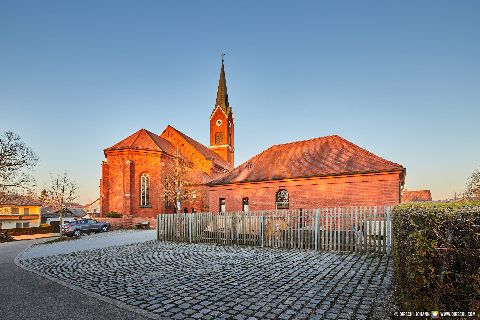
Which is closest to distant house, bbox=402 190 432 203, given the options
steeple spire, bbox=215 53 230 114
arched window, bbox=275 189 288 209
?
steeple spire, bbox=215 53 230 114

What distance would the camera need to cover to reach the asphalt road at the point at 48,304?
15.3 feet

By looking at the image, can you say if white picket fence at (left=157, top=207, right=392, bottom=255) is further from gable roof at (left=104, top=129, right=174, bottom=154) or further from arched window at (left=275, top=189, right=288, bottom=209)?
gable roof at (left=104, top=129, right=174, bottom=154)

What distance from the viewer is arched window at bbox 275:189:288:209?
2311 centimetres

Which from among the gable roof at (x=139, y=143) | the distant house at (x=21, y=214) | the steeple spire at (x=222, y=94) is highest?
the steeple spire at (x=222, y=94)

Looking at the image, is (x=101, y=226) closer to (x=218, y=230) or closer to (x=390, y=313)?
(x=218, y=230)

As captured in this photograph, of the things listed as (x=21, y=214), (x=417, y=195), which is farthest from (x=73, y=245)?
(x=417, y=195)

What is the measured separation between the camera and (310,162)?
22641 millimetres

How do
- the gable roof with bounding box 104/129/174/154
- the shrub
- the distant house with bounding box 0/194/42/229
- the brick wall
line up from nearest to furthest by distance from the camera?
1. the brick wall
2. the shrub
3. the gable roof with bounding box 104/129/174/154
4. the distant house with bounding box 0/194/42/229

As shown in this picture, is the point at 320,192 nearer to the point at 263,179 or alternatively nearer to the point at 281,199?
the point at 281,199

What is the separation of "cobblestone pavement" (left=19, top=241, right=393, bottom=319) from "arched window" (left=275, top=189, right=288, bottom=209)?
41.9 feet

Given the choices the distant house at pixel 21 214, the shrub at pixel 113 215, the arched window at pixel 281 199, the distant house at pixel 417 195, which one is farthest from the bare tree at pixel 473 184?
the distant house at pixel 21 214

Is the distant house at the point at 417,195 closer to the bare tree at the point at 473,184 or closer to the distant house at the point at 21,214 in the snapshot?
the bare tree at the point at 473,184

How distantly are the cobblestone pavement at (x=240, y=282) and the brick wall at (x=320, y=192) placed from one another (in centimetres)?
1118

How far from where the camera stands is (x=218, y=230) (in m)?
13.9
